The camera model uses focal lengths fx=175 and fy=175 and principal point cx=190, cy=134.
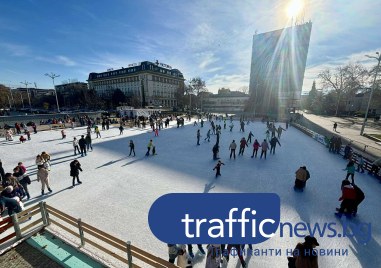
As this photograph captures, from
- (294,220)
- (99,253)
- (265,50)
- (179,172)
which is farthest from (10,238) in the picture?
(265,50)

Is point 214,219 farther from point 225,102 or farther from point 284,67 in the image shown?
point 225,102

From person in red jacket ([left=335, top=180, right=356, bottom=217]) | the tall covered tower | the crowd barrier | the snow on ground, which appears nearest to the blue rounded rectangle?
the snow on ground

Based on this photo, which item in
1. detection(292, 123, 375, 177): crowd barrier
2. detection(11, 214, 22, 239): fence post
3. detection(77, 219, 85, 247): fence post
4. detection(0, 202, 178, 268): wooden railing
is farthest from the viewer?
detection(292, 123, 375, 177): crowd barrier

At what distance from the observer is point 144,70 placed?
8044 cm

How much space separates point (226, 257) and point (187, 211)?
6.66ft

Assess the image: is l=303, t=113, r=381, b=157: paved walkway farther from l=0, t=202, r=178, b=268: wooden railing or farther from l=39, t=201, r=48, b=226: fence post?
l=39, t=201, r=48, b=226: fence post

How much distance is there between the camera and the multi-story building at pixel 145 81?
8119 cm

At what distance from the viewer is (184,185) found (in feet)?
25.8

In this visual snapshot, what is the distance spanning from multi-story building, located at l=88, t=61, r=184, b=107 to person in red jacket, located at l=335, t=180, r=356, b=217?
71.8m

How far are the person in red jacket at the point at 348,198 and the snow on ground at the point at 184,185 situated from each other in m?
0.32

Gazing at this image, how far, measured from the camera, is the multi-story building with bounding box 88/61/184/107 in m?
81.2

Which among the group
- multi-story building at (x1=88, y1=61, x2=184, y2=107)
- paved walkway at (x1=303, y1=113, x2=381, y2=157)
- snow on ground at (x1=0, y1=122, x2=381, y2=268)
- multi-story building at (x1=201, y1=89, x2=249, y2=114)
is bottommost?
paved walkway at (x1=303, y1=113, x2=381, y2=157)

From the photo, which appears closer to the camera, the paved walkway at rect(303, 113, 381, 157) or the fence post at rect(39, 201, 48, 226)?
the fence post at rect(39, 201, 48, 226)

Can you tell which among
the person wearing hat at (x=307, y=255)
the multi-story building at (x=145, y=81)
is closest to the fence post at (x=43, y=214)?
the person wearing hat at (x=307, y=255)
